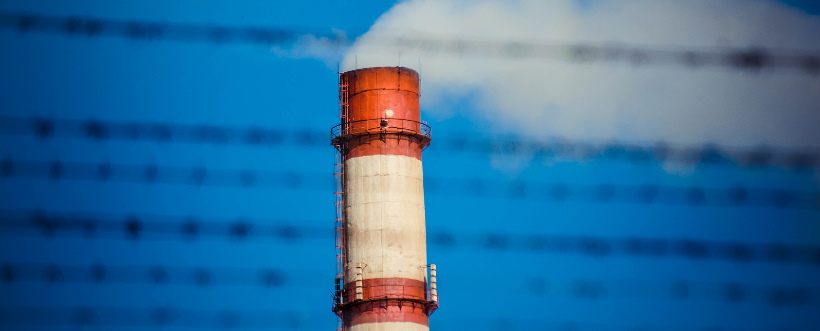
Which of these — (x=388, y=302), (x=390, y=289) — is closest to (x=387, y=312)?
(x=388, y=302)

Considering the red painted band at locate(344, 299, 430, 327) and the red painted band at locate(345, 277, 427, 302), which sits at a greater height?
the red painted band at locate(345, 277, 427, 302)

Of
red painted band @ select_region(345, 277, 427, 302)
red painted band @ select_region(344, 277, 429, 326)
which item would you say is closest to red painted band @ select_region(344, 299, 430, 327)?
red painted band @ select_region(344, 277, 429, 326)

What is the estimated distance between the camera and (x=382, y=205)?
252 feet

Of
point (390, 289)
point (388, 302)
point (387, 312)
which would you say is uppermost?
point (390, 289)

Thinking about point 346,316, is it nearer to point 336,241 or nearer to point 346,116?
point 336,241

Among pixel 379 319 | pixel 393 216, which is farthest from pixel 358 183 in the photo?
pixel 379 319

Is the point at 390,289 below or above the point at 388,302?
above

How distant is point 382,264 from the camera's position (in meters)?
75.7

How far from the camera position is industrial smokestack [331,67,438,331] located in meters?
75.4

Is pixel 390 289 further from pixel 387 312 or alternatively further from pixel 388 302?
pixel 387 312

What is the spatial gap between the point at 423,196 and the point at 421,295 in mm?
5674

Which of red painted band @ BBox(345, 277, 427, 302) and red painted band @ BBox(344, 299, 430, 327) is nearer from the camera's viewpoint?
A: red painted band @ BBox(344, 299, 430, 327)

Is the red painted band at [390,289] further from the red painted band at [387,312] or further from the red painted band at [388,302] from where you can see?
the red painted band at [387,312]

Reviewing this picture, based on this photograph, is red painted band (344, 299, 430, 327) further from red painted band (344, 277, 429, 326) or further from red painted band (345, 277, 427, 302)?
red painted band (345, 277, 427, 302)
